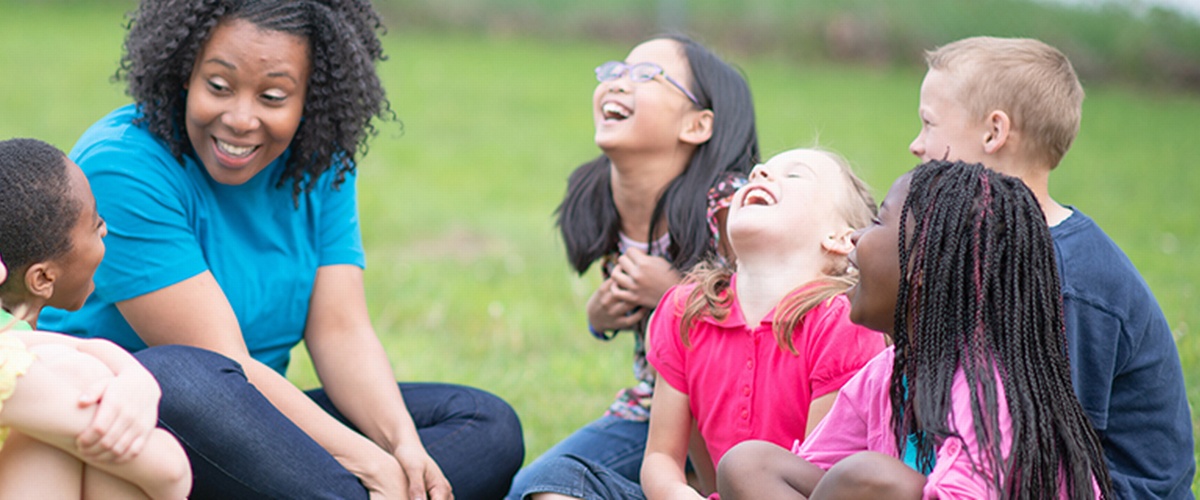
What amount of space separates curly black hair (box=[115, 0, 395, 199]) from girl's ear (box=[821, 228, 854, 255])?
138cm

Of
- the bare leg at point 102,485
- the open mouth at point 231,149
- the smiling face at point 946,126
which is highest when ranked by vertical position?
the smiling face at point 946,126

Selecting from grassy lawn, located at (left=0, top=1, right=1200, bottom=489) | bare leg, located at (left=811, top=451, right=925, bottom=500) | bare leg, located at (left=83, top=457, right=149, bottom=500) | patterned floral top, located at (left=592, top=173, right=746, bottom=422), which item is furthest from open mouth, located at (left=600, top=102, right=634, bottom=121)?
bare leg, located at (left=83, top=457, right=149, bottom=500)

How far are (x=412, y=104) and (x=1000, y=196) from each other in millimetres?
10247

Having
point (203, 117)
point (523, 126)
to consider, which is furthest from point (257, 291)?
point (523, 126)

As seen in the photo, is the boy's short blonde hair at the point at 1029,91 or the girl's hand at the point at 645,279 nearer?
the boy's short blonde hair at the point at 1029,91

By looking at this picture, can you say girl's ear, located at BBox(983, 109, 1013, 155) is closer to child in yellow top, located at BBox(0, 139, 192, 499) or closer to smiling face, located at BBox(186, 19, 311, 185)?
smiling face, located at BBox(186, 19, 311, 185)

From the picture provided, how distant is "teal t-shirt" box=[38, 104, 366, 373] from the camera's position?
3.02 meters

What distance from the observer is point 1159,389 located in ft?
8.36

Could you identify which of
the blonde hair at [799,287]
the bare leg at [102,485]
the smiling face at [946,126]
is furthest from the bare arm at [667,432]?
the bare leg at [102,485]

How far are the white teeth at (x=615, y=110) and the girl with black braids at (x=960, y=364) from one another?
4.18 ft

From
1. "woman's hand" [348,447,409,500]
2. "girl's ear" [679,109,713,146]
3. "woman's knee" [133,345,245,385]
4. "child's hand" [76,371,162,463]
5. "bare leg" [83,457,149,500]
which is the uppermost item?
"girl's ear" [679,109,713,146]

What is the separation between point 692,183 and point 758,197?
59 cm

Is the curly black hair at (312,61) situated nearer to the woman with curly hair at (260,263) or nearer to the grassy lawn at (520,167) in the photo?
the woman with curly hair at (260,263)

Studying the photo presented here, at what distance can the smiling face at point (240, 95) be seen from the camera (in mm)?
3080
